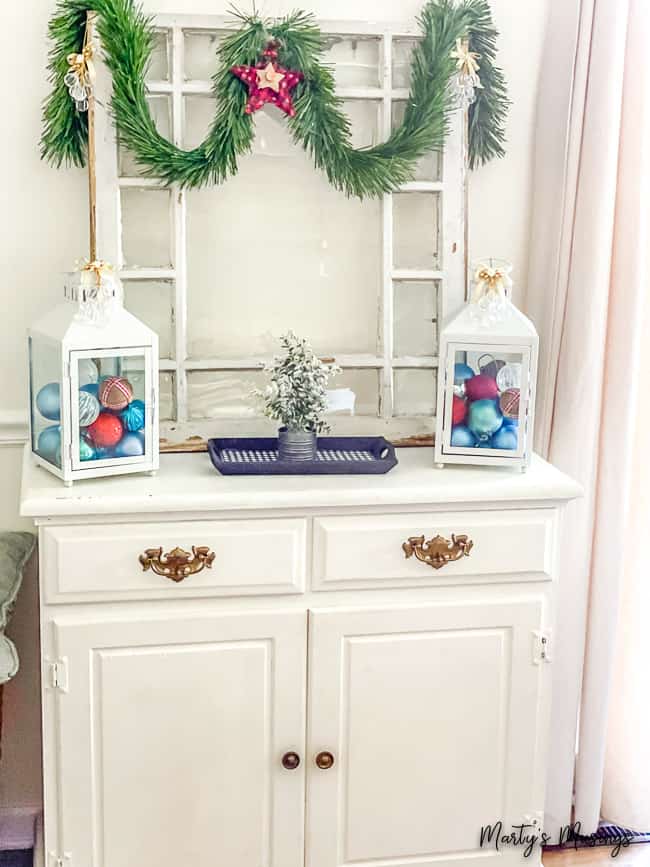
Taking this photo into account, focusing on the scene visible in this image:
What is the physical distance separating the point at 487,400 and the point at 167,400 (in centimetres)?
63

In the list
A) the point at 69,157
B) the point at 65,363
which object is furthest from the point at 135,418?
the point at 69,157

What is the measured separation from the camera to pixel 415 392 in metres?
2.43

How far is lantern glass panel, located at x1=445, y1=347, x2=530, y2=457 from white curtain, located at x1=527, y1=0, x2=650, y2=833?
0.84 ft

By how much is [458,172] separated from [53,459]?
3.22 feet

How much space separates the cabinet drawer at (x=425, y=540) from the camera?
2.08 m

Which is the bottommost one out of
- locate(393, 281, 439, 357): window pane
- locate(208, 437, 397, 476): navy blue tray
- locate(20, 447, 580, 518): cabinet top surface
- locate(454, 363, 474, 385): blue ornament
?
locate(20, 447, 580, 518): cabinet top surface

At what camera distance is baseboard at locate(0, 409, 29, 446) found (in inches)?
93.2

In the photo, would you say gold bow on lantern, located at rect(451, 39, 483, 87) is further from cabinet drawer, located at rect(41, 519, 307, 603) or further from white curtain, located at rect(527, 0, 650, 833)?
cabinet drawer, located at rect(41, 519, 307, 603)

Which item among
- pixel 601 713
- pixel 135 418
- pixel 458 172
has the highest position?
pixel 458 172

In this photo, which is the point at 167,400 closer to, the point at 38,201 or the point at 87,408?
the point at 87,408

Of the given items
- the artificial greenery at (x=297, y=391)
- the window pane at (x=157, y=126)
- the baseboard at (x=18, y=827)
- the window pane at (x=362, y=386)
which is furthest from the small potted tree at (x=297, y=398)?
the baseboard at (x=18, y=827)

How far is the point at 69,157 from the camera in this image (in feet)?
7.48

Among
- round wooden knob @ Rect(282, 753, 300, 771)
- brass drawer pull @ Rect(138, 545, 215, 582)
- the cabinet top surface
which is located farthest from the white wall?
round wooden knob @ Rect(282, 753, 300, 771)

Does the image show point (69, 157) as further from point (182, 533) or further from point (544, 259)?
point (544, 259)
